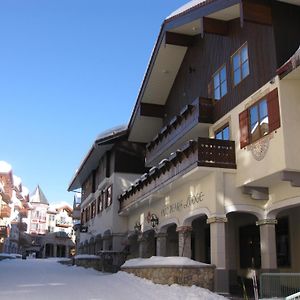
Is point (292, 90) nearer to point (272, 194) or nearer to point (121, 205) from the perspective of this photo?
point (272, 194)

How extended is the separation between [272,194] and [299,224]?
70.6 inches

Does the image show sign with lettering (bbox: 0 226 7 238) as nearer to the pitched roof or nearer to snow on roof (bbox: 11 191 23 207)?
snow on roof (bbox: 11 191 23 207)

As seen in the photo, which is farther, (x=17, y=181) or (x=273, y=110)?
(x=17, y=181)

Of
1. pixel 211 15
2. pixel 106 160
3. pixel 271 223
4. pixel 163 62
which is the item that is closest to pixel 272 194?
pixel 271 223

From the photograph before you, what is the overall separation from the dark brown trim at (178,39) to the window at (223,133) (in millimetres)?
6328

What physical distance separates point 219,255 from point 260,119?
17.3 feet

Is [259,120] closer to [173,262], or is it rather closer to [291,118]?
[291,118]

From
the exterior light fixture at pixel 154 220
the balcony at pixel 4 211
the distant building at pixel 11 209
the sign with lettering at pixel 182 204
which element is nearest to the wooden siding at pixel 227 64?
the sign with lettering at pixel 182 204

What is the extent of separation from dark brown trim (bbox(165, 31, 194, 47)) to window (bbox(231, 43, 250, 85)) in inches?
215

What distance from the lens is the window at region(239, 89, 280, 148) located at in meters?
16.5

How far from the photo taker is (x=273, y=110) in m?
16.6

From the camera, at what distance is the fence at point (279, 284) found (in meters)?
13.8

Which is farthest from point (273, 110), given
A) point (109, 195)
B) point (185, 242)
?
point (109, 195)

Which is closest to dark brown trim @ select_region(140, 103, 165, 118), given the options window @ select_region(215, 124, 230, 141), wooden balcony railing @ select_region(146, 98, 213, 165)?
wooden balcony railing @ select_region(146, 98, 213, 165)
